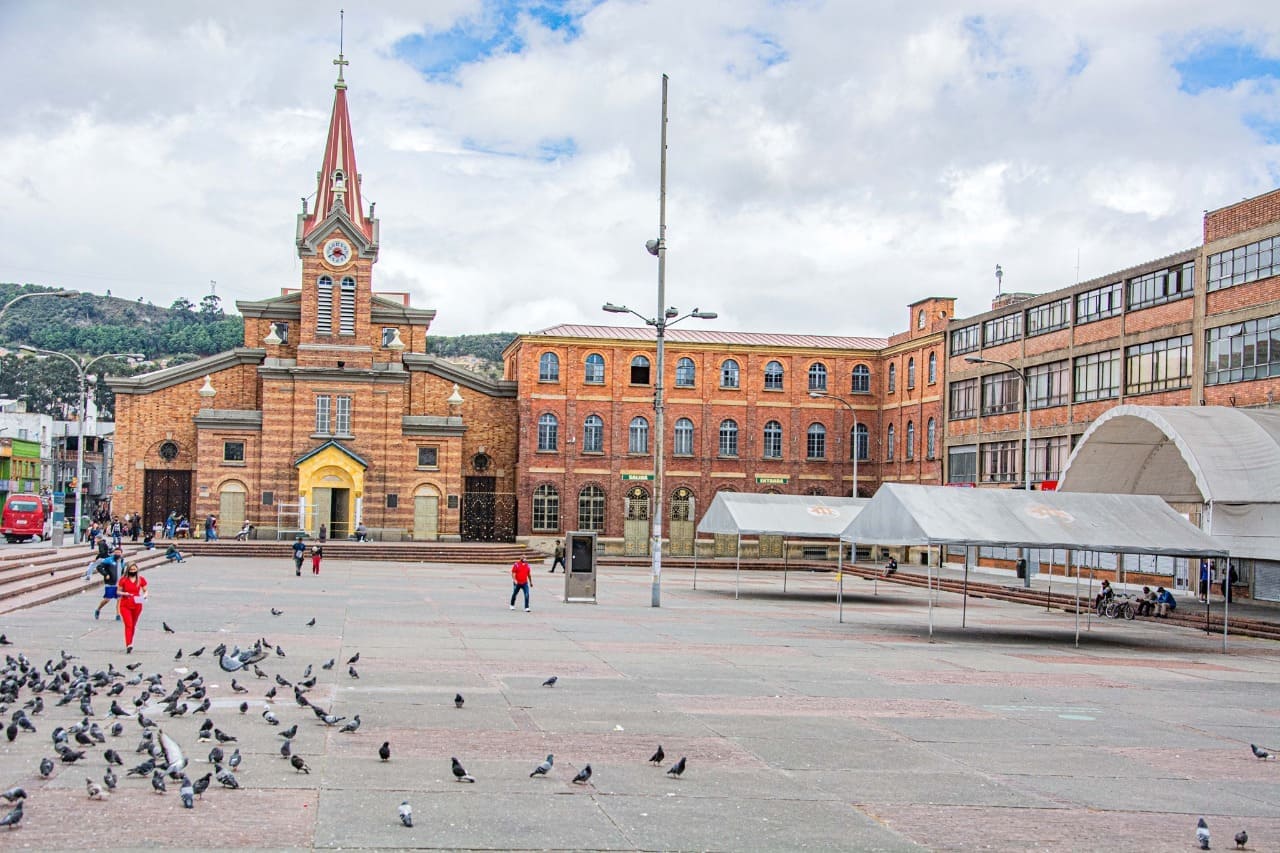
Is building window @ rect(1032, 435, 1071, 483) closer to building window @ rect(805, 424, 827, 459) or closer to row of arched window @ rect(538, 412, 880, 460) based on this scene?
row of arched window @ rect(538, 412, 880, 460)

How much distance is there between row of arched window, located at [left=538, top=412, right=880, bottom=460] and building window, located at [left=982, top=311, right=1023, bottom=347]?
425 inches

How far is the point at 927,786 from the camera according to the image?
1222cm

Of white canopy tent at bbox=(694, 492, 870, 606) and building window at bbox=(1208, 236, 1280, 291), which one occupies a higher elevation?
building window at bbox=(1208, 236, 1280, 291)

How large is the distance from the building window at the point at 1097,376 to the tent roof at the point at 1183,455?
1267 centimetres

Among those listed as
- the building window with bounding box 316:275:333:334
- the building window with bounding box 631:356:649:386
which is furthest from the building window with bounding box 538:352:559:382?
the building window with bounding box 316:275:333:334

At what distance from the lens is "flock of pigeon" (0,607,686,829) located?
10727mm

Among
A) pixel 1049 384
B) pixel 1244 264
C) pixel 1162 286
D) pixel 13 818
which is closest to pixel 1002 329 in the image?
pixel 1049 384

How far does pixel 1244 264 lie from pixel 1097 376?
978cm

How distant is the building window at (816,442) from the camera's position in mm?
70312

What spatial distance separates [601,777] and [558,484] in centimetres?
5552

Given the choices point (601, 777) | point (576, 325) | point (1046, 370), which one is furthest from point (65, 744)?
point (576, 325)

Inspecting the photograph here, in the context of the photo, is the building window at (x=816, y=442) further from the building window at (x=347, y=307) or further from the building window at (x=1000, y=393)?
the building window at (x=347, y=307)

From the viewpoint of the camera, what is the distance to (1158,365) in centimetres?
4741

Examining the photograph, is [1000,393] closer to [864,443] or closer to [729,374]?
[864,443]
